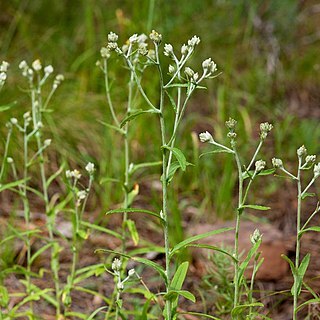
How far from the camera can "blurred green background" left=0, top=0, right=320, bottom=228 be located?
348 cm

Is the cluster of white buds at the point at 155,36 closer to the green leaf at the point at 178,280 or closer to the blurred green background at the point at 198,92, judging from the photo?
the green leaf at the point at 178,280

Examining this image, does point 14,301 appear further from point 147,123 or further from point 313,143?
point 313,143

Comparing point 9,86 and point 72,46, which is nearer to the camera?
point 9,86

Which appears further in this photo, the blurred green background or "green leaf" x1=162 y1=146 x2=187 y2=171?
the blurred green background

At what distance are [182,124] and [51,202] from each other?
1.09 meters

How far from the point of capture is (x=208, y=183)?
3424mm

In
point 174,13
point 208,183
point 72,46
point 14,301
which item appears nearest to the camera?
point 14,301

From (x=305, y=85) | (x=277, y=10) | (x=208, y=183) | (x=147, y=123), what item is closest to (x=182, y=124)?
(x=147, y=123)

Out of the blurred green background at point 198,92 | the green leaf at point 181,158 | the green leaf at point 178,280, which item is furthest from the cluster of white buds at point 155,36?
the blurred green background at point 198,92

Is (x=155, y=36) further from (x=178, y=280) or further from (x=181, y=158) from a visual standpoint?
(x=178, y=280)

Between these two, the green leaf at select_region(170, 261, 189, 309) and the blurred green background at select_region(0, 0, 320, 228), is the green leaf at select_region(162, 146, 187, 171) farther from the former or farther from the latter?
the blurred green background at select_region(0, 0, 320, 228)

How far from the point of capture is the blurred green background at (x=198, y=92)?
3.48 m

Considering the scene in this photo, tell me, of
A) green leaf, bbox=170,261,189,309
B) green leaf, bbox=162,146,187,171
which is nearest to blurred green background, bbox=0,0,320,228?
green leaf, bbox=170,261,189,309

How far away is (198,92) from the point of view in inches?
180
